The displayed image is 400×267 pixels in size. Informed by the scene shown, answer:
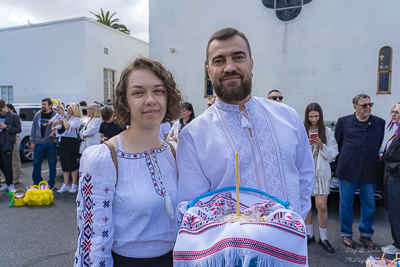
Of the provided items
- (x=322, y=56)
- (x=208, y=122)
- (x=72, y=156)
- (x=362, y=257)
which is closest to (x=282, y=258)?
(x=208, y=122)

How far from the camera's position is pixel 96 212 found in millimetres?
1528

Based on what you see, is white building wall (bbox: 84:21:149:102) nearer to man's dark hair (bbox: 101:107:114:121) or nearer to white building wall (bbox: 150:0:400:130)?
white building wall (bbox: 150:0:400:130)

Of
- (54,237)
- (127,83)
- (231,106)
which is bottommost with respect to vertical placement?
(54,237)

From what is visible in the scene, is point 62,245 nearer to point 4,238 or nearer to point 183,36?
point 4,238

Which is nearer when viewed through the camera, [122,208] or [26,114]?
[122,208]

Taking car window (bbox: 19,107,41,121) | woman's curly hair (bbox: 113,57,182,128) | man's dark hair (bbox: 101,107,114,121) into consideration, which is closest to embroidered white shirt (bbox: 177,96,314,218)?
woman's curly hair (bbox: 113,57,182,128)

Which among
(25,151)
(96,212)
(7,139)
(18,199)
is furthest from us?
(25,151)

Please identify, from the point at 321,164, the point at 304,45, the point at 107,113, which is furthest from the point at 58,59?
the point at 321,164

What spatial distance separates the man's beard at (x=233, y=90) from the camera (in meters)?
1.69

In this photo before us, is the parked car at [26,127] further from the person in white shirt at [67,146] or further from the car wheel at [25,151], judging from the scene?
the person in white shirt at [67,146]

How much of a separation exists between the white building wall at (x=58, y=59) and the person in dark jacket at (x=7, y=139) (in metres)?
9.96

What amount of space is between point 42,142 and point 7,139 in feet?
2.33

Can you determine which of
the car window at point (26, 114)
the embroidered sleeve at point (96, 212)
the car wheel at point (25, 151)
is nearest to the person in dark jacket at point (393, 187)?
the embroidered sleeve at point (96, 212)

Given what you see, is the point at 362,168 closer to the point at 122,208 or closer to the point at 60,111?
the point at 122,208
